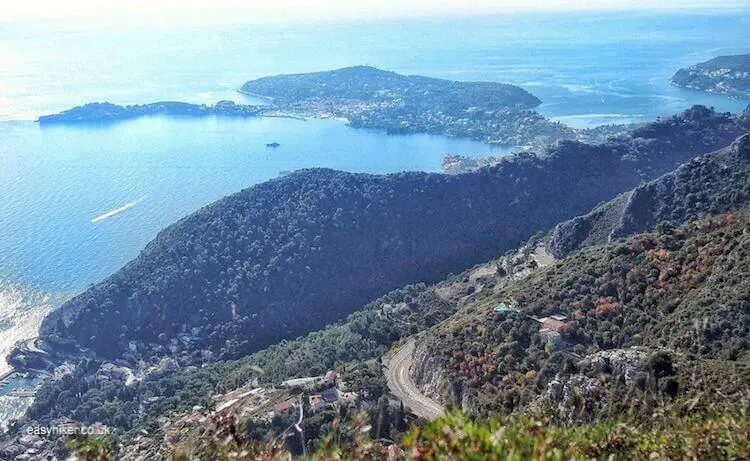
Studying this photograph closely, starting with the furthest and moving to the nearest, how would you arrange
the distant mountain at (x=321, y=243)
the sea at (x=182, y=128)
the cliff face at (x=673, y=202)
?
the sea at (x=182, y=128) → the distant mountain at (x=321, y=243) → the cliff face at (x=673, y=202)

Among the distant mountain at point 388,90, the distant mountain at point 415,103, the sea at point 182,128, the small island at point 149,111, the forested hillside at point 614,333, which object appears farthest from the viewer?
the small island at point 149,111

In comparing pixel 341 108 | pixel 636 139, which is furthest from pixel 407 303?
pixel 341 108

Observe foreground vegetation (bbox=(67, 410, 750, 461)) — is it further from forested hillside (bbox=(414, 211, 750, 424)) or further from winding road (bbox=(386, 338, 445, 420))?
winding road (bbox=(386, 338, 445, 420))

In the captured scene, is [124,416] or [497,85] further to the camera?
[497,85]

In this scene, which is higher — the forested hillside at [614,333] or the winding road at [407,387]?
the forested hillside at [614,333]

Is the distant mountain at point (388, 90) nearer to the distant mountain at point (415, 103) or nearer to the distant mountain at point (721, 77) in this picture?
the distant mountain at point (415, 103)

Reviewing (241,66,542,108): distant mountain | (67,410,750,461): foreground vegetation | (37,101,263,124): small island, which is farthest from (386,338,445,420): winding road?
(37,101,263,124): small island

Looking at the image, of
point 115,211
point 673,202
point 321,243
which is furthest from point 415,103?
point 673,202

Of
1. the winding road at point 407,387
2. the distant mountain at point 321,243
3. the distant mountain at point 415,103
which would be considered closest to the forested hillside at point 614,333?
the winding road at point 407,387

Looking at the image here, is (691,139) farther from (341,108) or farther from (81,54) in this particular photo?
(81,54)
